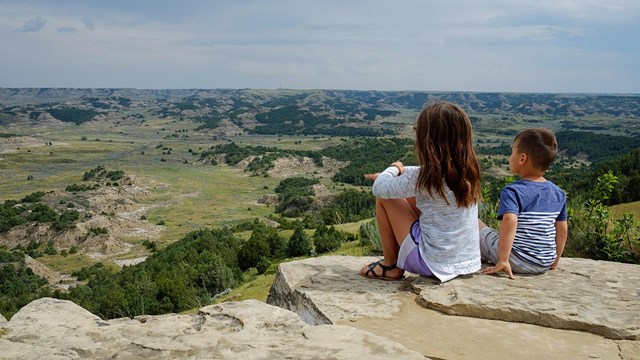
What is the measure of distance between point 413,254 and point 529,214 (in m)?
1.37

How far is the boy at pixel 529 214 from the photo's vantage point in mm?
5051

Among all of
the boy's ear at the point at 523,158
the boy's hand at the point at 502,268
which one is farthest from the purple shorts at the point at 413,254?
the boy's ear at the point at 523,158

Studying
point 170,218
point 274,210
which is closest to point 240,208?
point 274,210

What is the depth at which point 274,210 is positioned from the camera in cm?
8506

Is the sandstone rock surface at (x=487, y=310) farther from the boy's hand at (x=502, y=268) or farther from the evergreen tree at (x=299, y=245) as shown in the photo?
the evergreen tree at (x=299, y=245)

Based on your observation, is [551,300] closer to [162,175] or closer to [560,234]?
[560,234]

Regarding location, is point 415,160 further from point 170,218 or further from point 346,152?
point 346,152

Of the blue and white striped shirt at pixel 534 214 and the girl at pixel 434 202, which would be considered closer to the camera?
the girl at pixel 434 202

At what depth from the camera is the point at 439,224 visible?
4.79 meters

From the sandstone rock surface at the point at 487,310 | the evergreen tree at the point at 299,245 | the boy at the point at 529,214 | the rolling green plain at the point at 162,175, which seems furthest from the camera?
the rolling green plain at the point at 162,175

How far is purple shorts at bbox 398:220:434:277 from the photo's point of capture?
16.1ft

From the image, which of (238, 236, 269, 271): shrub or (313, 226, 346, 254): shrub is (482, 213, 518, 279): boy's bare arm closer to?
(313, 226, 346, 254): shrub

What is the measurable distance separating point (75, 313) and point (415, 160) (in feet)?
11.1

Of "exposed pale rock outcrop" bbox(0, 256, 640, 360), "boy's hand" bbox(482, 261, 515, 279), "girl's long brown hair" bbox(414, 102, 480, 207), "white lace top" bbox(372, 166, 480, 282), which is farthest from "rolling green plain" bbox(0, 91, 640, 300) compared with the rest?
"girl's long brown hair" bbox(414, 102, 480, 207)
